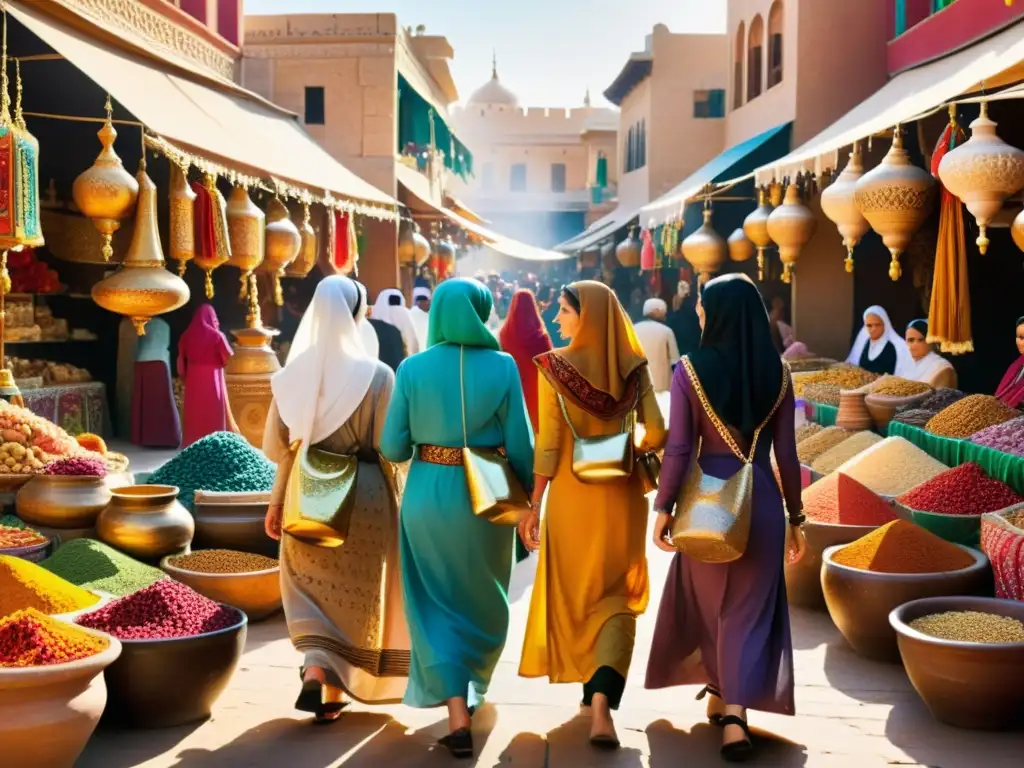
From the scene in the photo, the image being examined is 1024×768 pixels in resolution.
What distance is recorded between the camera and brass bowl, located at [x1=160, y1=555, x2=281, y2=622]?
472 cm

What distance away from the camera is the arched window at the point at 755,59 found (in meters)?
15.0

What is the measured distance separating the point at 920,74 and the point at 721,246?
218 centimetres

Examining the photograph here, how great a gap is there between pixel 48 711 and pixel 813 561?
10.7ft

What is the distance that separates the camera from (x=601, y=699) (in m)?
3.62

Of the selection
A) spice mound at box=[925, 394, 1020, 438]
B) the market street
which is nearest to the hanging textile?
spice mound at box=[925, 394, 1020, 438]

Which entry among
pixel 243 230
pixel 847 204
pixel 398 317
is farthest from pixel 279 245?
pixel 847 204

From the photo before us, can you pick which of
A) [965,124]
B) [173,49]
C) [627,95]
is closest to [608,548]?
[965,124]

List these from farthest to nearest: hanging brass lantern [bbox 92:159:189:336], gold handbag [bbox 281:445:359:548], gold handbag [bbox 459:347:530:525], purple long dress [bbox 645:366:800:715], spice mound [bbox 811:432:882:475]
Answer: hanging brass lantern [bbox 92:159:189:336] → spice mound [bbox 811:432:882:475] → gold handbag [bbox 281:445:359:548] → gold handbag [bbox 459:347:530:525] → purple long dress [bbox 645:366:800:715]

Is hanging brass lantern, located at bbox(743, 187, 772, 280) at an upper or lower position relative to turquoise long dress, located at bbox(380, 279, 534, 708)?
upper

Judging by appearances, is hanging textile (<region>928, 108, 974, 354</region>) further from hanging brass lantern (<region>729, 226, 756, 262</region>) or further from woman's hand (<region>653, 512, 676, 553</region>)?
hanging brass lantern (<region>729, 226, 756, 262</region>)

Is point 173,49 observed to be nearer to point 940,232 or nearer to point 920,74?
point 920,74

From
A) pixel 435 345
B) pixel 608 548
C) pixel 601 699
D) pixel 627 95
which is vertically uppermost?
pixel 627 95

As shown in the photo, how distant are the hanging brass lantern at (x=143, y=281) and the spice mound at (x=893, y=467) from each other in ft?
12.3

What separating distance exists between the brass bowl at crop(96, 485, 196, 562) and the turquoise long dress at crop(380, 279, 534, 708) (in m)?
1.46
